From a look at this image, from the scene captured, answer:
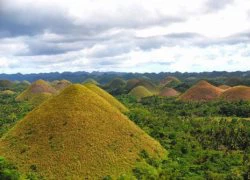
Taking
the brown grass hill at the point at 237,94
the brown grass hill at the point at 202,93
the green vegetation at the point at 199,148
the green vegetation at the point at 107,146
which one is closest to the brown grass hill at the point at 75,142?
the green vegetation at the point at 107,146

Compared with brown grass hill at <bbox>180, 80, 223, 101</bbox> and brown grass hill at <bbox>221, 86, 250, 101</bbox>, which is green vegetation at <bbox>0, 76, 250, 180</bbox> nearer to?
brown grass hill at <bbox>221, 86, 250, 101</bbox>

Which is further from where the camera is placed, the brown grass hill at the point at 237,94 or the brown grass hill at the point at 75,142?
the brown grass hill at the point at 237,94

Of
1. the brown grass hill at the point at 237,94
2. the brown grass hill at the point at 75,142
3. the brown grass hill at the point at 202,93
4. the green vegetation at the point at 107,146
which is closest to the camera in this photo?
the green vegetation at the point at 107,146

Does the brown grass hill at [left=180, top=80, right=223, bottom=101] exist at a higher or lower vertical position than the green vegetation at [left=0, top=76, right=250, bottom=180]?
higher

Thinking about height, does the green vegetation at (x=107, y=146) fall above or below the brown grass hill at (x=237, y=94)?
below

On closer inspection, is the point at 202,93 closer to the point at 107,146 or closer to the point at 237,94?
the point at 237,94

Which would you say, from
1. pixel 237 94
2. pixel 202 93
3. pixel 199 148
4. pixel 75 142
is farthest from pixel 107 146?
pixel 202 93

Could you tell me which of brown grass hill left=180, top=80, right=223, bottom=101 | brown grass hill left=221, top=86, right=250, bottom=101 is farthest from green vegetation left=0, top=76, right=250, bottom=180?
brown grass hill left=180, top=80, right=223, bottom=101

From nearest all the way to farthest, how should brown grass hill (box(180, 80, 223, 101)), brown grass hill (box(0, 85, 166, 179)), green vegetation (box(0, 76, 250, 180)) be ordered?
green vegetation (box(0, 76, 250, 180))
brown grass hill (box(0, 85, 166, 179))
brown grass hill (box(180, 80, 223, 101))

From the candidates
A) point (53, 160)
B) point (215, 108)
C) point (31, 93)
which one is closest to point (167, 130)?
point (53, 160)

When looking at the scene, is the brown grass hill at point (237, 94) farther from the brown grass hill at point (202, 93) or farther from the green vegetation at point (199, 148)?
the green vegetation at point (199, 148)
